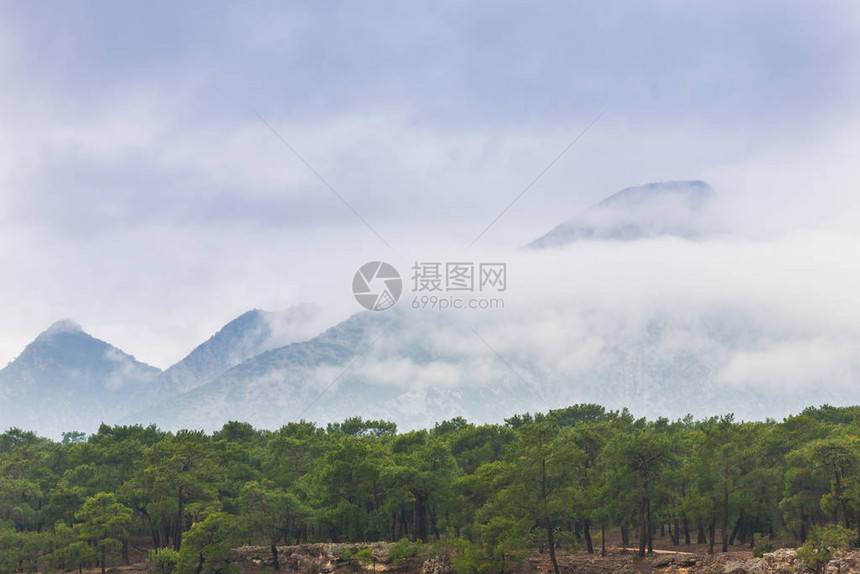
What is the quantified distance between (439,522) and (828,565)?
133 ft

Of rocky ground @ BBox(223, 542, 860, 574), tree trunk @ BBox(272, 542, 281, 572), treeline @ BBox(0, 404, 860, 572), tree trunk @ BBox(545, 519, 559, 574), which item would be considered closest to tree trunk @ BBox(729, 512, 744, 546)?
treeline @ BBox(0, 404, 860, 572)

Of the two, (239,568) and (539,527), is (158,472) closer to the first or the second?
(239,568)

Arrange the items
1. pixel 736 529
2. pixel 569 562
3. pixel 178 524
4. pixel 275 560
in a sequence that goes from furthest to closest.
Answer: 1. pixel 178 524
2. pixel 736 529
3. pixel 275 560
4. pixel 569 562

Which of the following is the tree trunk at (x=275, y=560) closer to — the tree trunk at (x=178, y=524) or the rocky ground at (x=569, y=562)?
the rocky ground at (x=569, y=562)

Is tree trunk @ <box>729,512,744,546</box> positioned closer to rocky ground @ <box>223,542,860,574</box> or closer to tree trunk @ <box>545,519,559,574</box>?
rocky ground @ <box>223,542,860,574</box>

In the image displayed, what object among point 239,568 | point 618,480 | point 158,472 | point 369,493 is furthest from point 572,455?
point 158,472

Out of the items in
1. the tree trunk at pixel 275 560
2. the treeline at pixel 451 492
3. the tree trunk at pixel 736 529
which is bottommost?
the tree trunk at pixel 275 560

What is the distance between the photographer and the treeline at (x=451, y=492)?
63.0 m

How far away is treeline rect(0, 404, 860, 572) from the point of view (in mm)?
62969

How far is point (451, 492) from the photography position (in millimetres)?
76250

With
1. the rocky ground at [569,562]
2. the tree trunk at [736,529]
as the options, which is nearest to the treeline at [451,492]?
the tree trunk at [736,529]

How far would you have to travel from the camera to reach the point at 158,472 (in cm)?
7612

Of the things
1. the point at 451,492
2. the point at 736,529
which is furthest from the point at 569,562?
the point at 736,529

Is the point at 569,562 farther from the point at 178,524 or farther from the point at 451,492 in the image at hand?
the point at 178,524
